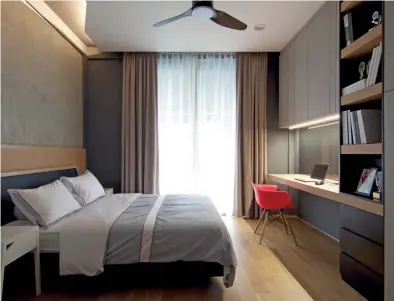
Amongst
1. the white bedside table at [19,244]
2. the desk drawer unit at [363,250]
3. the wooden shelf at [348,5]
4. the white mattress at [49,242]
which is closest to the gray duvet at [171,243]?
the white mattress at [49,242]

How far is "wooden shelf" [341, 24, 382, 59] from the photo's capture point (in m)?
2.01

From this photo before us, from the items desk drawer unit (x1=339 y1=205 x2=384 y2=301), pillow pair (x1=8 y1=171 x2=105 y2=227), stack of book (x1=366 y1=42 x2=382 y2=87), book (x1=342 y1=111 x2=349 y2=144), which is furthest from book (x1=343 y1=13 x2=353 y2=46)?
pillow pair (x1=8 y1=171 x2=105 y2=227)

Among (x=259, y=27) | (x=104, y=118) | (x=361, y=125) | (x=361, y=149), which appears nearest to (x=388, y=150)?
(x=361, y=149)

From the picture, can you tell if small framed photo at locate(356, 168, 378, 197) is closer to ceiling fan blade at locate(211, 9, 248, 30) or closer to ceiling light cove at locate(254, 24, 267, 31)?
ceiling fan blade at locate(211, 9, 248, 30)

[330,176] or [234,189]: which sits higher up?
[330,176]

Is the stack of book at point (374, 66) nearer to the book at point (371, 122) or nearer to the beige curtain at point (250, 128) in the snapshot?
the book at point (371, 122)

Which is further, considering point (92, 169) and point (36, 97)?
point (92, 169)

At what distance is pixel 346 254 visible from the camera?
235cm

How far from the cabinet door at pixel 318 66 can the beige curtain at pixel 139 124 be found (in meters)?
2.37

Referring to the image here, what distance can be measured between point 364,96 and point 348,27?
2.25 ft

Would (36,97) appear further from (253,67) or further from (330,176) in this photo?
(330,176)

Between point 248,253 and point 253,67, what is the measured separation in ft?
9.77

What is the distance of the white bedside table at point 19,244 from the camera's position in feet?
5.94

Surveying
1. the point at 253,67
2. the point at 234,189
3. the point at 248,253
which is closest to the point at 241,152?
the point at 234,189
